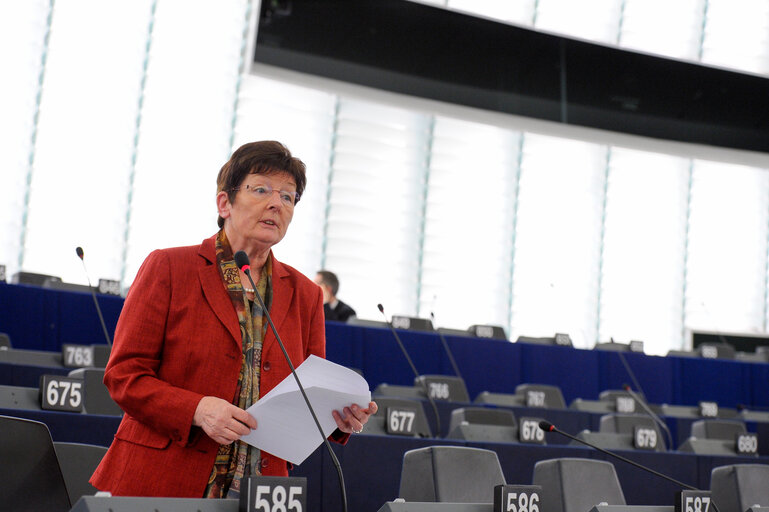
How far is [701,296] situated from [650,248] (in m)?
1.08

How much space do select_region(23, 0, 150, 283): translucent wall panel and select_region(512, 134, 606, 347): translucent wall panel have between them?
5.45m

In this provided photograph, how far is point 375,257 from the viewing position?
11.9m

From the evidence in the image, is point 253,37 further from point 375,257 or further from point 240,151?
point 240,151

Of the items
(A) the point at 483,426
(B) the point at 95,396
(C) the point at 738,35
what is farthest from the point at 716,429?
(C) the point at 738,35

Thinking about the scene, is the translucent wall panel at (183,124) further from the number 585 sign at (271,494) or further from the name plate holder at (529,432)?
the number 585 sign at (271,494)

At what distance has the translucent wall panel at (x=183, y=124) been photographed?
10430 millimetres

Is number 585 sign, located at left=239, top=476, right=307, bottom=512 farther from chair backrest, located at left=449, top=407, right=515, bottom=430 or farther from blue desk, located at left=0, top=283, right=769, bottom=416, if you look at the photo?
blue desk, located at left=0, top=283, right=769, bottom=416

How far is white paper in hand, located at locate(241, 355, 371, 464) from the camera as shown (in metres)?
1.77

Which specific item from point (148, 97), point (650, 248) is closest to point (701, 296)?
point (650, 248)

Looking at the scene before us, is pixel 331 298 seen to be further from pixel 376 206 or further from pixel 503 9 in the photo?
pixel 503 9

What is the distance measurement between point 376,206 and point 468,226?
1.35 m

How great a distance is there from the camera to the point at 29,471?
2.09 m

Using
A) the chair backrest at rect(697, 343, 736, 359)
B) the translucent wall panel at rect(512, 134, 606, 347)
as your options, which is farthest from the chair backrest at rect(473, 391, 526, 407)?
the translucent wall panel at rect(512, 134, 606, 347)

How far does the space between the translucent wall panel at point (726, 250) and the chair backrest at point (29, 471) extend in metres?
12.3
